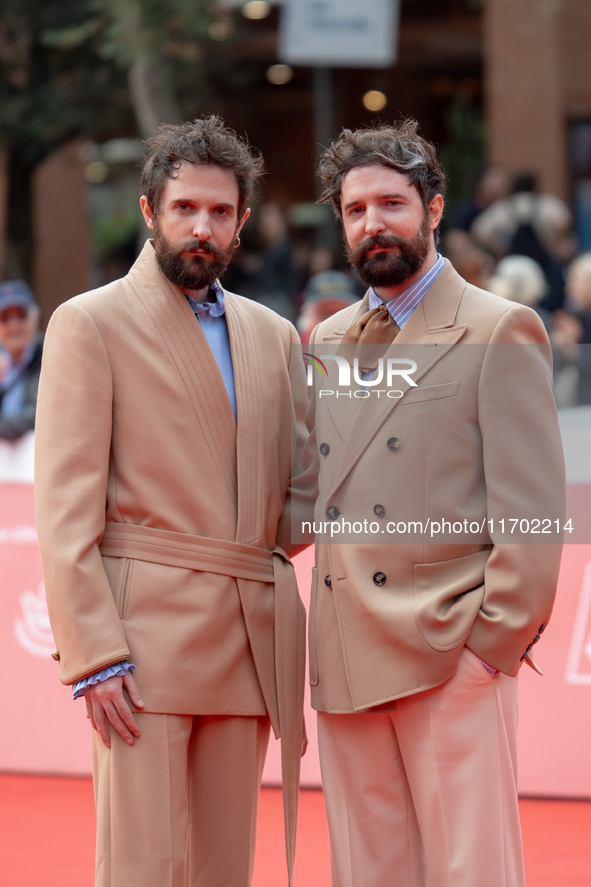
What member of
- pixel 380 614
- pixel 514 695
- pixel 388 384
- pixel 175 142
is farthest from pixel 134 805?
pixel 175 142

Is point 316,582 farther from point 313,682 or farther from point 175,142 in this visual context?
point 175,142

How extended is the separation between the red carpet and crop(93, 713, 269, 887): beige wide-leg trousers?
1117mm

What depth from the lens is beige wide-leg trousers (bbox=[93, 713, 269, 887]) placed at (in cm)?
300

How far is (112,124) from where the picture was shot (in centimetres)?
1445

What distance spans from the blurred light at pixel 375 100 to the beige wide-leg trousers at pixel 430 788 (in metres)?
17.8

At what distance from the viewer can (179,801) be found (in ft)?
10.1

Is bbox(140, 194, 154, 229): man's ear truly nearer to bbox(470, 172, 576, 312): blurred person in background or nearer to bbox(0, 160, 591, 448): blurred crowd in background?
bbox(0, 160, 591, 448): blurred crowd in background

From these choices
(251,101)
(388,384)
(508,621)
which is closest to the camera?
(508,621)

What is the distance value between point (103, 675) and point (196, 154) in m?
1.45

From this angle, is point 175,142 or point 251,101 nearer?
point 175,142

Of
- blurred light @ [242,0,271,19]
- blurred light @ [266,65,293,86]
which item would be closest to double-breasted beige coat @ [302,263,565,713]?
blurred light @ [242,0,271,19]

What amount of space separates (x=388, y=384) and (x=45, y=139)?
1228 centimetres

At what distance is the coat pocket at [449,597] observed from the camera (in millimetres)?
2986

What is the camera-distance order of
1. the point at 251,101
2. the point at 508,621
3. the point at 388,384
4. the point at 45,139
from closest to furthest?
the point at 508,621 < the point at 388,384 < the point at 45,139 < the point at 251,101
